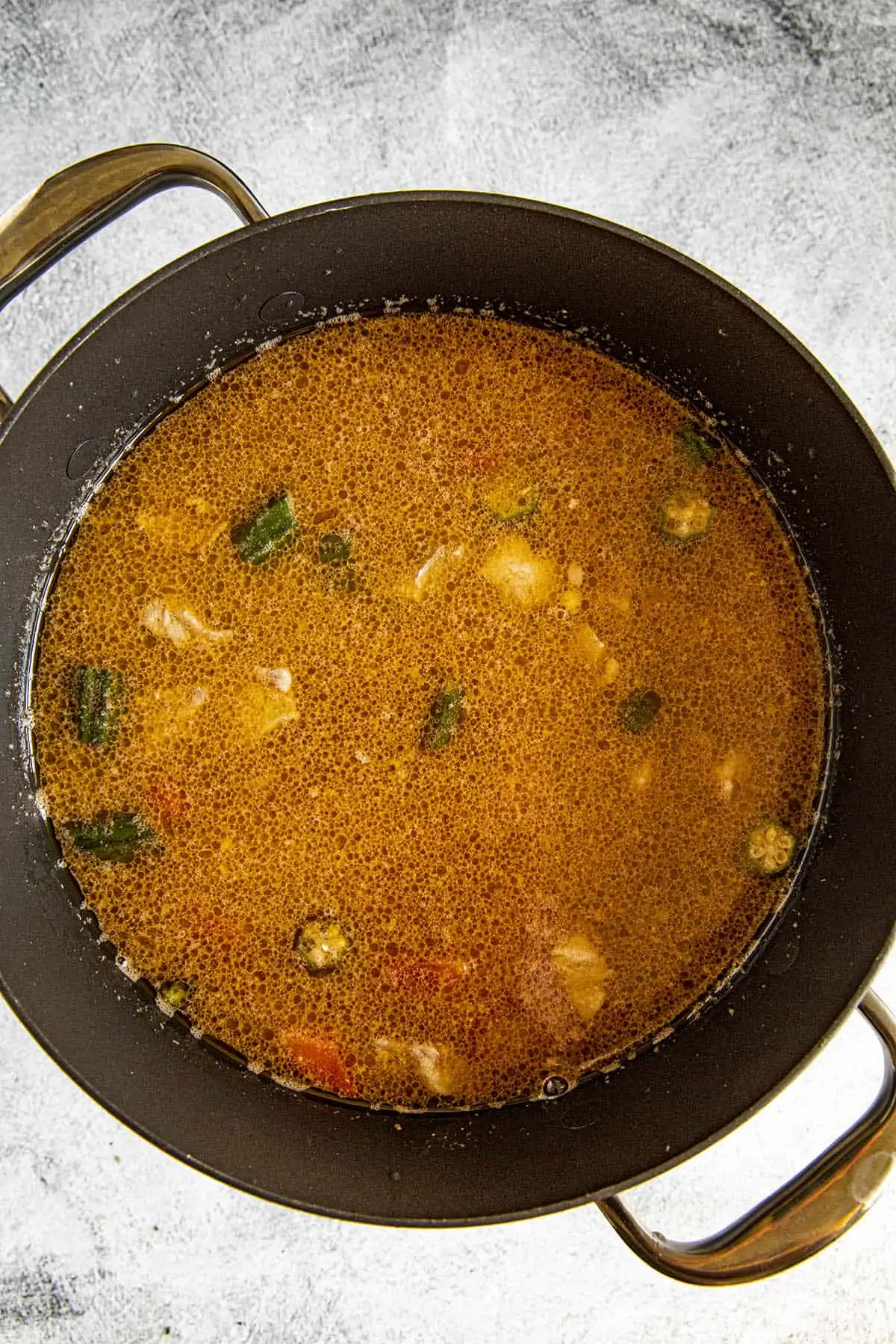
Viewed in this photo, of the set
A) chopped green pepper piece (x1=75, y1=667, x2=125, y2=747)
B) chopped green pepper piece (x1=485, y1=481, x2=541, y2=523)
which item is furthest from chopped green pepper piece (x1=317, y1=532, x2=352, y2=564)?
chopped green pepper piece (x1=75, y1=667, x2=125, y2=747)

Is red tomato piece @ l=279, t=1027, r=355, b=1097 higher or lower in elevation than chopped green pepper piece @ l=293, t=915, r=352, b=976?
lower

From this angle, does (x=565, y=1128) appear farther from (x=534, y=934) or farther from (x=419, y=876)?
(x=419, y=876)

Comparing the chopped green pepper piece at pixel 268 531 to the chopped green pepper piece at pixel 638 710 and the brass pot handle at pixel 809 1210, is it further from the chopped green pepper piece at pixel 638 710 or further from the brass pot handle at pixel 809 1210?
the brass pot handle at pixel 809 1210

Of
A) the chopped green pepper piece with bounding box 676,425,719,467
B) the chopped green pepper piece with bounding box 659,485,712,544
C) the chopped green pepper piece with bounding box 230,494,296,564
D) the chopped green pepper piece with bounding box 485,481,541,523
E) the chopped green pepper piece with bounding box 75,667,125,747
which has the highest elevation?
the chopped green pepper piece with bounding box 676,425,719,467

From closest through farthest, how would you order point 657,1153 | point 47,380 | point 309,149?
point 47,380, point 657,1153, point 309,149

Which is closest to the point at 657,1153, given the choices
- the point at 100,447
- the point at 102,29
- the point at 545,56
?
the point at 100,447

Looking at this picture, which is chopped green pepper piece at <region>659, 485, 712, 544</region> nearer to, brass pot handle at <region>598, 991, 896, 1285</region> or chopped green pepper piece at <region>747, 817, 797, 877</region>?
chopped green pepper piece at <region>747, 817, 797, 877</region>

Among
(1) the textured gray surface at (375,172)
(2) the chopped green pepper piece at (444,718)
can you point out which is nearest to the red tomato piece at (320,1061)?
(1) the textured gray surface at (375,172)

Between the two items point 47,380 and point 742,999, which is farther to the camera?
point 742,999

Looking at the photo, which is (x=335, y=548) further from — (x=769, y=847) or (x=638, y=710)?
(x=769, y=847)
